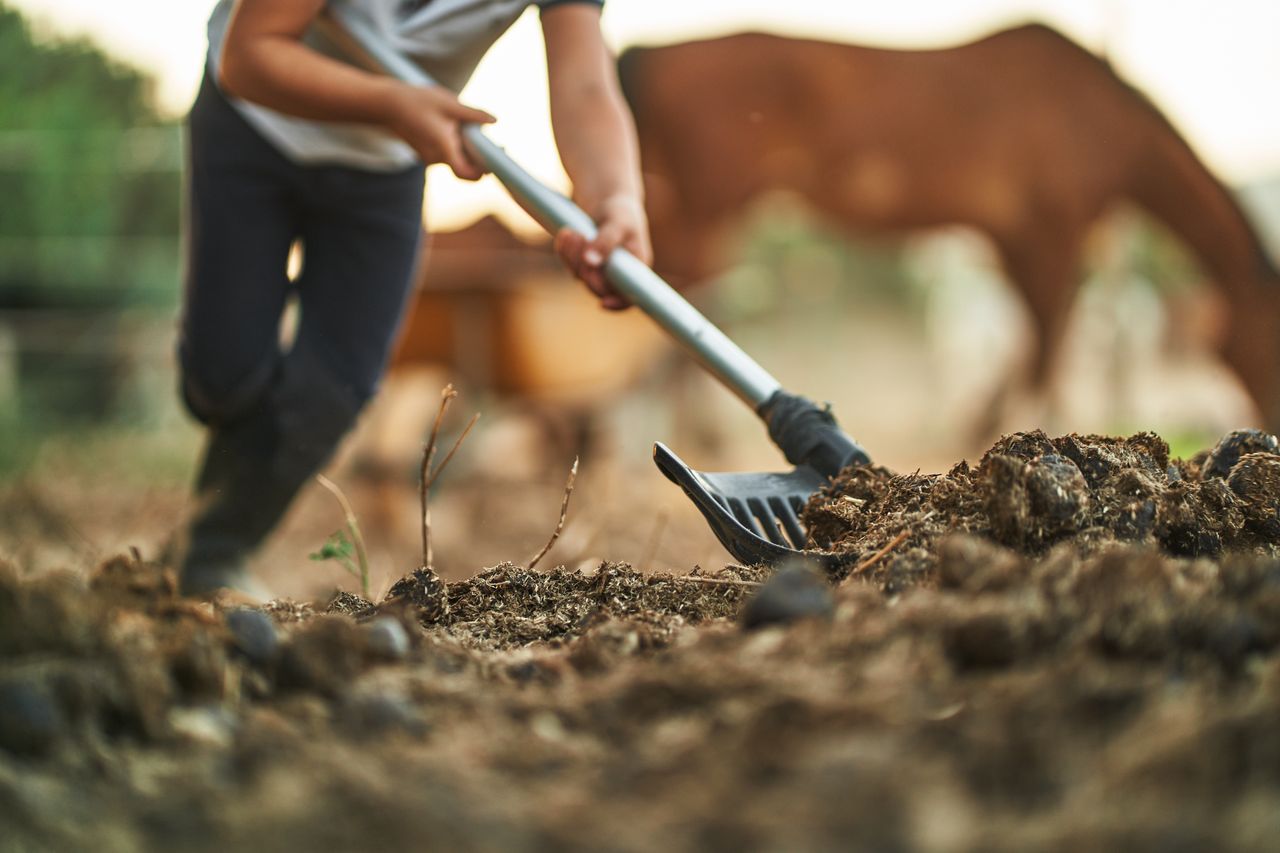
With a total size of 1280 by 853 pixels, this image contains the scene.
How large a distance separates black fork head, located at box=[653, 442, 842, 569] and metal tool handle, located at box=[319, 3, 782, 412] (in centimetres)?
16

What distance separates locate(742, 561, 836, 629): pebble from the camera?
78 cm

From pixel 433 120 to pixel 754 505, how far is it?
712 millimetres

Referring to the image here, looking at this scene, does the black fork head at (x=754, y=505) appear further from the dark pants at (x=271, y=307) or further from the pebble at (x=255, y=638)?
the dark pants at (x=271, y=307)

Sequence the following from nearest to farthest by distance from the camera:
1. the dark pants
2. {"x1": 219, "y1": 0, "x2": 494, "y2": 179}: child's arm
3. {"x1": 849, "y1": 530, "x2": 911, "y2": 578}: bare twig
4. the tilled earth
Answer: the tilled earth < {"x1": 849, "y1": 530, "x2": 911, "y2": 578}: bare twig < {"x1": 219, "y1": 0, "x2": 494, "y2": 179}: child's arm < the dark pants

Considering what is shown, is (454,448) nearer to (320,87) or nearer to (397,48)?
(320,87)

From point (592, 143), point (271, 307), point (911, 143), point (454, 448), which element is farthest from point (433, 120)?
point (911, 143)

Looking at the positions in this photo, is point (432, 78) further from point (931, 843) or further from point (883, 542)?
point (931, 843)

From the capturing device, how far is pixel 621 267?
5.43 ft

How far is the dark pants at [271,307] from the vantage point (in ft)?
6.63

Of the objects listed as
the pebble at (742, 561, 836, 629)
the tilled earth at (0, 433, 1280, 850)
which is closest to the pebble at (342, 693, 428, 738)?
the tilled earth at (0, 433, 1280, 850)

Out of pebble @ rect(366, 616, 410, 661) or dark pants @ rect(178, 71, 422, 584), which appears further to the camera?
dark pants @ rect(178, 71, 422, 584)

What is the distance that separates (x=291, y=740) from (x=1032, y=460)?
0.70 meters

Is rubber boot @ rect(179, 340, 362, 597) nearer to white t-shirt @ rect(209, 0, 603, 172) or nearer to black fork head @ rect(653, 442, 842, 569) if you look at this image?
white t-shirt @ rect(209, 0, 603, 172)

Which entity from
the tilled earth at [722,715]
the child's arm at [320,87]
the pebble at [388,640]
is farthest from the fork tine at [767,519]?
the child's arm at [320,87]
